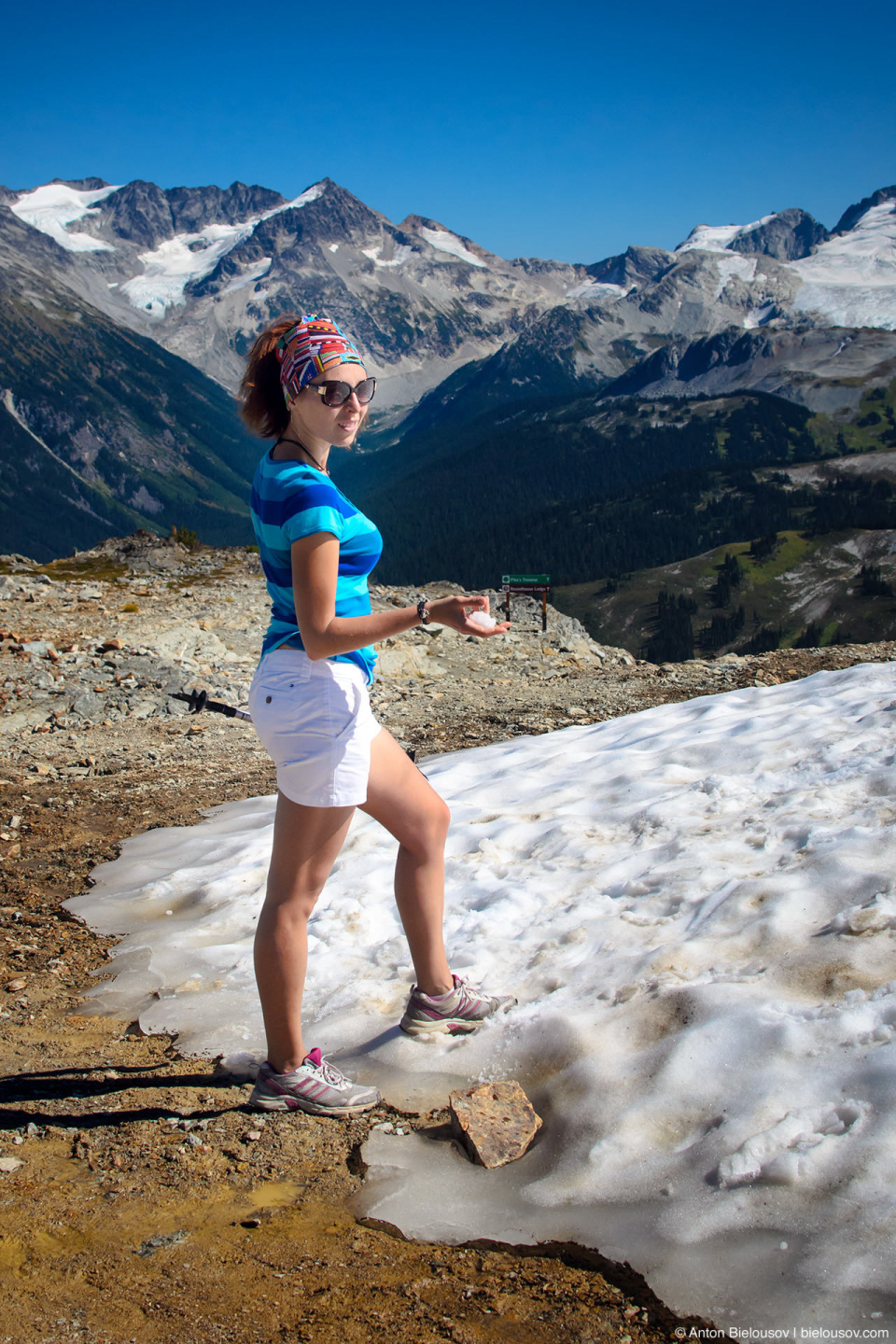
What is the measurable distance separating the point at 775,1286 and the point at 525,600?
75.9 feet

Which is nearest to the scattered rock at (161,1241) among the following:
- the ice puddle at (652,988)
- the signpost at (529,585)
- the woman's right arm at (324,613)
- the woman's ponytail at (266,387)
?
the ice puddle at (652,988)

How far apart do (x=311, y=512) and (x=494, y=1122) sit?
102 inches

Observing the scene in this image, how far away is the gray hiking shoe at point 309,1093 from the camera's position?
398cm

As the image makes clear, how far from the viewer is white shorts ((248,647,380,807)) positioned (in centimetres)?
360

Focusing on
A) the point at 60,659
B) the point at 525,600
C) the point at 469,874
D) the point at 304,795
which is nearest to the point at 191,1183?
the point at 304,795

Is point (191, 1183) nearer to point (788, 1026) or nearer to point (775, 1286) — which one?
point (775, 1286)

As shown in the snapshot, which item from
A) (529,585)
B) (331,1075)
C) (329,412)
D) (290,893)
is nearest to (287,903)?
(290,893)

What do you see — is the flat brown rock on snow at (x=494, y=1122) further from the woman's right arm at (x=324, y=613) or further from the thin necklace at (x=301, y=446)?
the thin necklace at (x=301, y=446)

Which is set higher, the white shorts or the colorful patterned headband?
the colorful patterned headband

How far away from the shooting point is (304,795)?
362 cm

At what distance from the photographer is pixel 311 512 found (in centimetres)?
345

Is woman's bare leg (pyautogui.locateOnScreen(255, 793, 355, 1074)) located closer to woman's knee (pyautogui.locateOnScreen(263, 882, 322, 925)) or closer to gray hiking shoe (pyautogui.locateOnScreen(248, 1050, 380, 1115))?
woman's knee (pyautogui.locateOnScreen(263, 882, 322, 925))

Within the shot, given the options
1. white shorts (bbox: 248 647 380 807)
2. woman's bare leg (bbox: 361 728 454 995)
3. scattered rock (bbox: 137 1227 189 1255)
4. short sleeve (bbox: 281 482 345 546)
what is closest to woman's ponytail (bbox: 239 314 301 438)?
short sleeve (bbox: 281 482 345 546)

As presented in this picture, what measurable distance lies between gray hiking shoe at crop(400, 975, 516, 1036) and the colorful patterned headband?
2.89 m
